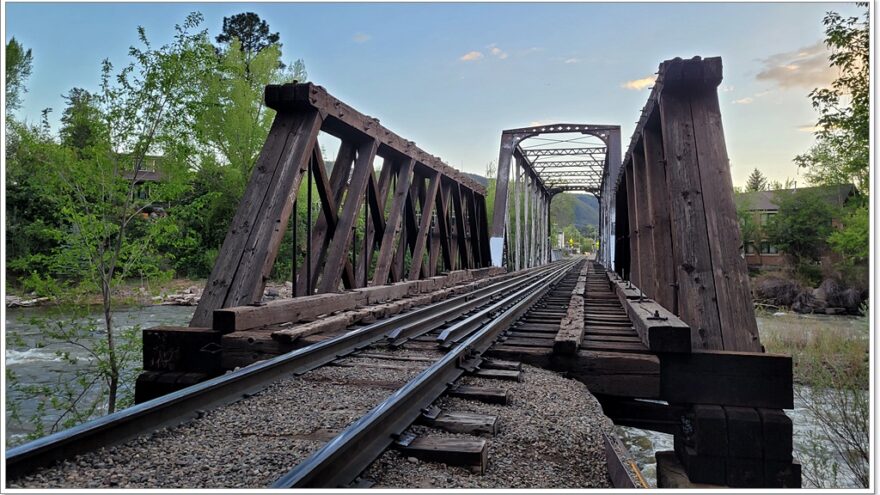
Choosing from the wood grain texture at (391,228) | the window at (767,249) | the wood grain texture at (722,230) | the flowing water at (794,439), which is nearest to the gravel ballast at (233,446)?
the wood grain texture at (722,230)

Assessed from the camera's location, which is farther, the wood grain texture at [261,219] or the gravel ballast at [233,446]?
the wood grain texture at [261,219]

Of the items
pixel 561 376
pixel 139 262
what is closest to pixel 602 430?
pixel 561 376

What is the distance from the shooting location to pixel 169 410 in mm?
2443

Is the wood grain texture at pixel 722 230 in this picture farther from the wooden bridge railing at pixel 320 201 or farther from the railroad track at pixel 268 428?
the wooden bridge railing at pixel 320 201

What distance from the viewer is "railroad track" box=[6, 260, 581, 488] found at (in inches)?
73.7

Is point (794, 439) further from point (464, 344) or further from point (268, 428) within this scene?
point (268, 428)

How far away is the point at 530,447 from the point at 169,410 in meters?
1.63

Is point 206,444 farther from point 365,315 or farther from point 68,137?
point 68,137

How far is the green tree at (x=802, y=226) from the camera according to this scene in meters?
34.4

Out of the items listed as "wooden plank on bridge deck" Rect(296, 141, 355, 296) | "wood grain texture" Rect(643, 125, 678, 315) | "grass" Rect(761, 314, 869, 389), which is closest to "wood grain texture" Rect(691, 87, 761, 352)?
"wood grain texture" Rect(643, 125, 678, 315)

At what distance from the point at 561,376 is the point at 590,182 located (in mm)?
43537

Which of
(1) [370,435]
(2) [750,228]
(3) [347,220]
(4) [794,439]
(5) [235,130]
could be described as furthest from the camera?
(2) [750,228]

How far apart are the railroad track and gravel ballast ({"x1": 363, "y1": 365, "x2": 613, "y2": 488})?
0.13 m

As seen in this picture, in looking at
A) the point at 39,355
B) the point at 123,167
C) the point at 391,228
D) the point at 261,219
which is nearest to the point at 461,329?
the point at 261,219
